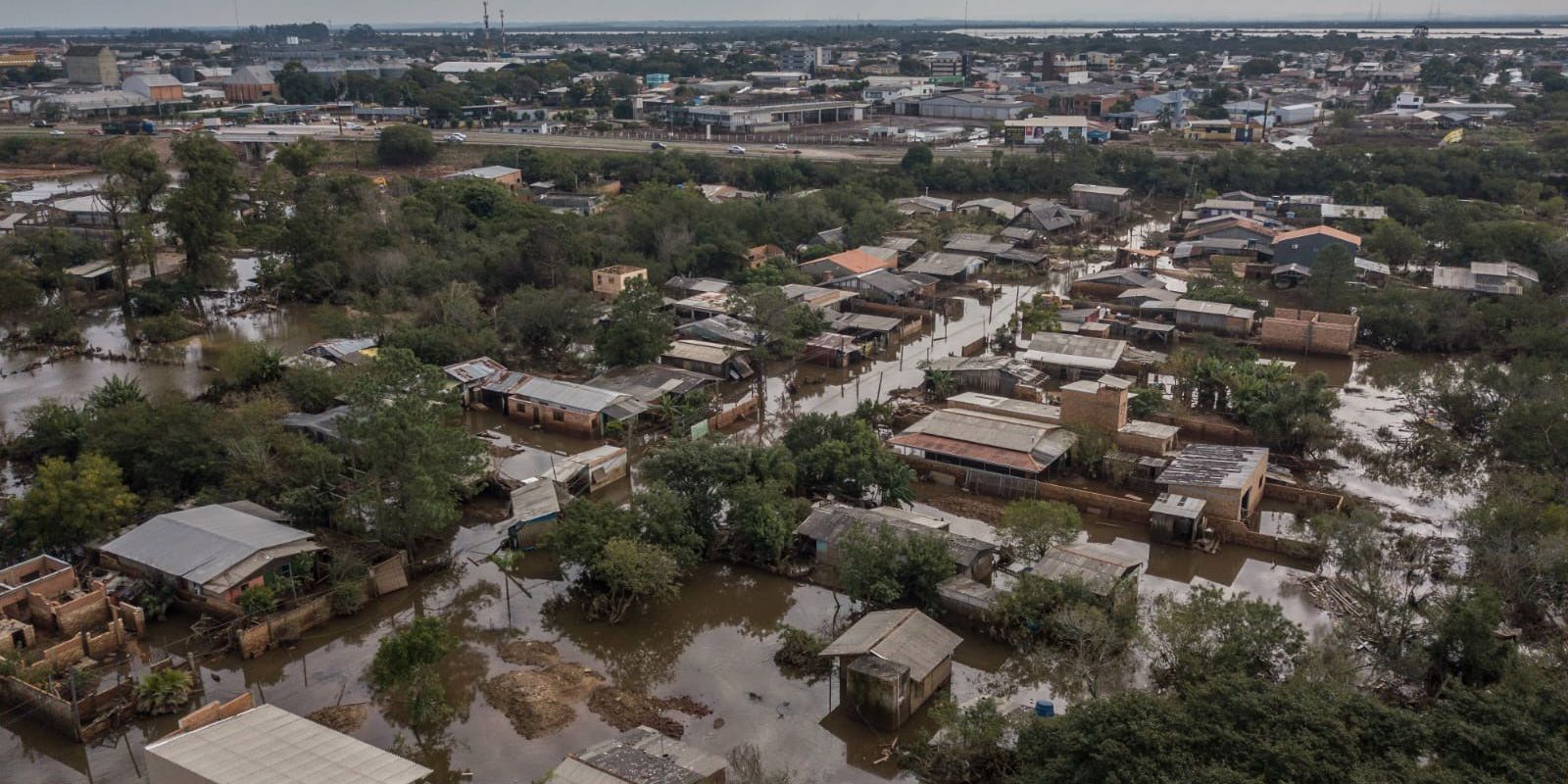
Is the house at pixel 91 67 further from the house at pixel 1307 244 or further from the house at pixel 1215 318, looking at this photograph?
the house at pixel 1307 244

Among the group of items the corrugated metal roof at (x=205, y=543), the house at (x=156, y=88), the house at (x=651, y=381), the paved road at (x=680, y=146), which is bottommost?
the corrugated metal roof at (x=205, y=543)

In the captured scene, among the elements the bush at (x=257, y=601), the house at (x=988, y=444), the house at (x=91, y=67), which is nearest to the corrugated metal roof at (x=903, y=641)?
the house at (x=988, y=444)

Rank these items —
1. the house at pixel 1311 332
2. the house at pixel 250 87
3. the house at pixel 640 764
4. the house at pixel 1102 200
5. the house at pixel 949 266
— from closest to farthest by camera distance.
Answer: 1. the house at pixel 640 764
2. the house at pixel 1311 332
3. the house at pixel 949 266
4. the house at pixel 1102 200
5. the house at pixel 250 87

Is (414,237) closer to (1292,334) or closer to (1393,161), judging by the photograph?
(1292,334)

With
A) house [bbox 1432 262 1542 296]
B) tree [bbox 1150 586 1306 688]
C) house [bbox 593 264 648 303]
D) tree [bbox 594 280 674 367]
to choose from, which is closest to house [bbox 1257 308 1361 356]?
house [bbox 1432 262 1542 296]

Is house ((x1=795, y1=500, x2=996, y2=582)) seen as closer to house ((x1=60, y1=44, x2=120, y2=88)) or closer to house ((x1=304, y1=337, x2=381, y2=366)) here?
house ((x1=304, y1=337, x2=381, y2=366))
